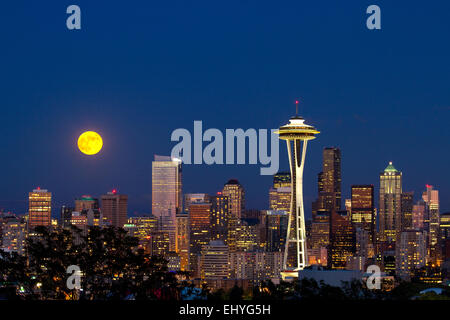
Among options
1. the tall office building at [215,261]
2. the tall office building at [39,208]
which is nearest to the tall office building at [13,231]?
the tall office building at [39,208]

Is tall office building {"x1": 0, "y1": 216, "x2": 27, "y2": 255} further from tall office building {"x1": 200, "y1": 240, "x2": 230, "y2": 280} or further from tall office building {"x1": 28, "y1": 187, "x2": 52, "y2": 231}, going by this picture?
tall office building {"x1": 200, "y1": 240, "x2": 230, "y2": 280}

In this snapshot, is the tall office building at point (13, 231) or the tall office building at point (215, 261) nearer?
the tall office building at point (13, 231)

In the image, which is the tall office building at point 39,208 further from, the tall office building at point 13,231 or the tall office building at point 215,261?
the tall office building at point 215,261

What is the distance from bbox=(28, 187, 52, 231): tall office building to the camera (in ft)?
599

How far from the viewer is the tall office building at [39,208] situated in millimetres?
182500

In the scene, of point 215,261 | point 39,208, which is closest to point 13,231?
point 39,208

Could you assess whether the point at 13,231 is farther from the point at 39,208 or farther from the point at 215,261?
the point at 215,261

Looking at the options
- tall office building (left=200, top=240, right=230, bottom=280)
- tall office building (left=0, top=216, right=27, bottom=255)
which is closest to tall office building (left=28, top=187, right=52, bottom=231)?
tall office building (left=0, top=216, right=27, bottom=255)

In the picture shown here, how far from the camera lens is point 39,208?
614 feet

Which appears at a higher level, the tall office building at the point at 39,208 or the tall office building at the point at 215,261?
the tall office building at the point at 39,208
